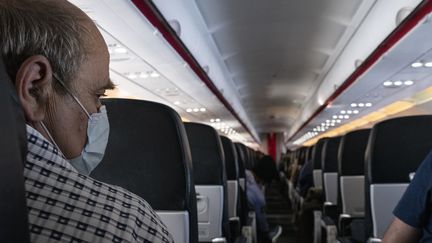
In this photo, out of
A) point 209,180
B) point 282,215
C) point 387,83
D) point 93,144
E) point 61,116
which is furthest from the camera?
point 282,215

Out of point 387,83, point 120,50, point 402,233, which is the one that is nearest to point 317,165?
point 387,83

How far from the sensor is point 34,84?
0.90 metres

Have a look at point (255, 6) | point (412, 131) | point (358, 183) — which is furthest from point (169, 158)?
point (255, 6)

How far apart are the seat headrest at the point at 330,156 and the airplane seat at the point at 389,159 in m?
3.01

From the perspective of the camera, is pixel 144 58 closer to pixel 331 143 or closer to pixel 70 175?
pixel 331 143

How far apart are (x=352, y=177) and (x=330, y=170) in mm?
1378

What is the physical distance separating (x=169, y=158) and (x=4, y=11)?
1.11m

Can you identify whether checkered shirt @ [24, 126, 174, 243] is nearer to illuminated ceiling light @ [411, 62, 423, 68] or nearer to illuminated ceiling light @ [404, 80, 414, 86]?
illuminated ceiling light @ [411, 62, 423, 68]

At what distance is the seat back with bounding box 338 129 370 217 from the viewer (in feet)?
15.5

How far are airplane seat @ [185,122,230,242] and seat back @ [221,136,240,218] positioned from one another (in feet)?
3.64

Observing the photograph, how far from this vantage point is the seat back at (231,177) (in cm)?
449

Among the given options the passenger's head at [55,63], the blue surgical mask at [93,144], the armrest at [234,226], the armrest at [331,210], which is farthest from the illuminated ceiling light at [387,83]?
the passenger's head at [55,63]

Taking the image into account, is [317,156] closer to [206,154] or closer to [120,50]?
[120,50]

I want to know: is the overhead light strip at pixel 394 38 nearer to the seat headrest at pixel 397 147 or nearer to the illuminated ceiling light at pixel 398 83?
the illuminated ceiling light at pixel 398 83
